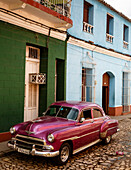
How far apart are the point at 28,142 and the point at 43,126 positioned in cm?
56

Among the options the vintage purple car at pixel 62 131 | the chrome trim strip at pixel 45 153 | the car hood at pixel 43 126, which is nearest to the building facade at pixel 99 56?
the vintage purple car at pixel 62 131

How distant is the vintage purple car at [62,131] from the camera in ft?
17.5

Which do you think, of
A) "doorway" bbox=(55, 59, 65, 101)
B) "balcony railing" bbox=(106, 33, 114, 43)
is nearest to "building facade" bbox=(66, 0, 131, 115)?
"balcony railing" bbox=(106, 33, 114, 43)

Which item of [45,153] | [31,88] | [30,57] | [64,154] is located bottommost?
[64,154]

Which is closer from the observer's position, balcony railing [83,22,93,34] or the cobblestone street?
the cobblestone street

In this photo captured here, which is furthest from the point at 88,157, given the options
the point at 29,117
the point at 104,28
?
the point at 104,28

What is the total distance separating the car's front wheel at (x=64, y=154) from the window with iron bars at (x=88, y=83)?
7.64m

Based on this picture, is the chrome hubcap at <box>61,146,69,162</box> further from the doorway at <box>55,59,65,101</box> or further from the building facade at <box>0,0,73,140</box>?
the doorway at <box>55,59,65,101</box>

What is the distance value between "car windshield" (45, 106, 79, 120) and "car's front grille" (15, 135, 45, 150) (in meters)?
1.44

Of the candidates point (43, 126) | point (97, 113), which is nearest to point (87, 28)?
point (97, 113)

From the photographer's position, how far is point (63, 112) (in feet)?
22.0

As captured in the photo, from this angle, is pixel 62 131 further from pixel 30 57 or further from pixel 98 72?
pixel 98 72

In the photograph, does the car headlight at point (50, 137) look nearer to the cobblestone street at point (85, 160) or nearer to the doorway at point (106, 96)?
the cobblestone street at point (85, 160)

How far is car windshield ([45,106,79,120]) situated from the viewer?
6.55 m
